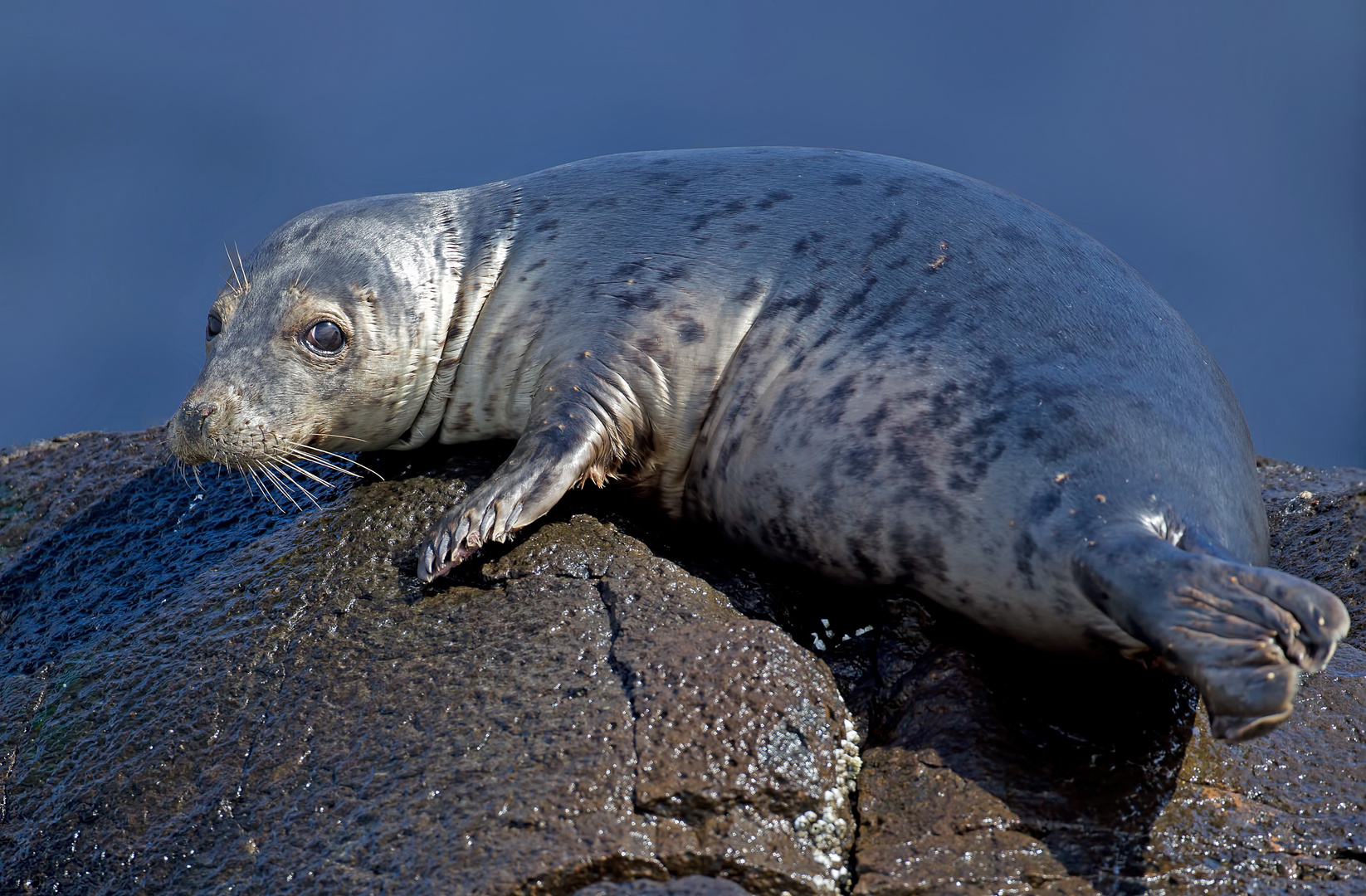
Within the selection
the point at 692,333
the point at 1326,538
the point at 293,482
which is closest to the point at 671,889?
the point at 692,333

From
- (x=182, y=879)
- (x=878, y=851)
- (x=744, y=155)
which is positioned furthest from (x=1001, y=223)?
(x=182, y=879)

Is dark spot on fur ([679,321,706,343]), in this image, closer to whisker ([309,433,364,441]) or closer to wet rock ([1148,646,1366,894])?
whisker ([309,433,364,441])

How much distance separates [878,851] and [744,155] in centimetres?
249

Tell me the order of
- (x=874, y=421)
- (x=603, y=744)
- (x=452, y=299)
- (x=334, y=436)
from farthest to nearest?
1. (x=452, y=299)
2. (x=334, y=436)
3. (x=874, y=421)
4. (x=603, y=744)

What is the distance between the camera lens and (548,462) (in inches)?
131

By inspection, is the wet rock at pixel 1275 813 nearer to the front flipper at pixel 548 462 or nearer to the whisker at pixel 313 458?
the front flipper at pixel 548 462

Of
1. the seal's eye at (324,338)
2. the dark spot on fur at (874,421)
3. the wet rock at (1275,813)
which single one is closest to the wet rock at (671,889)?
the wet rock at (1275,813)

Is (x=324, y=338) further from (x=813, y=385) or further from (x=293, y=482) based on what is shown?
(x=813, y=385)

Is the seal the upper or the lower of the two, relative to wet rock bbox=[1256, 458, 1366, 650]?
upper

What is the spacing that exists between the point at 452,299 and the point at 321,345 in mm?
471

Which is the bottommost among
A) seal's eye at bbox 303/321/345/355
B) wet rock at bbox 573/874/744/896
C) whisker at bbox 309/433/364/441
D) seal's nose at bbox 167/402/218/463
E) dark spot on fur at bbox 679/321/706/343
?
wet rock at bbox 573/874/744/896

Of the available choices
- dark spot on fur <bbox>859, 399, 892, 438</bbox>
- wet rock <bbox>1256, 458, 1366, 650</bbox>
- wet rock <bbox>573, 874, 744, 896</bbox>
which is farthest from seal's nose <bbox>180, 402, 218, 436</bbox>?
wet rock <bbox>1256, 458, 1366, 650</bbox>

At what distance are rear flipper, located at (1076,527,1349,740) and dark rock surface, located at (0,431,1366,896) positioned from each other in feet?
1.14

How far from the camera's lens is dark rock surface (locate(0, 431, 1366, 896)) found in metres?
2.34
